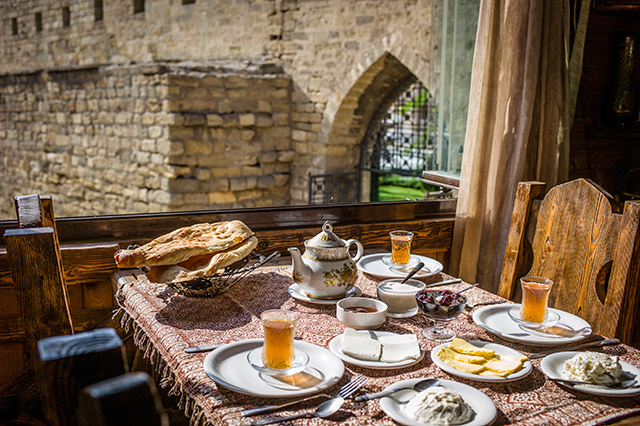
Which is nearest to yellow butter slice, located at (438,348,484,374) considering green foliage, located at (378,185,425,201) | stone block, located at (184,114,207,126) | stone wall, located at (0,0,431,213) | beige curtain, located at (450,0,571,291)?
beige curtain, located at (450,0,571,291)

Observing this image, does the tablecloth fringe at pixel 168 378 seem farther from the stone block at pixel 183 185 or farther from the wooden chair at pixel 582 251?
the stone block at pixel 183 185

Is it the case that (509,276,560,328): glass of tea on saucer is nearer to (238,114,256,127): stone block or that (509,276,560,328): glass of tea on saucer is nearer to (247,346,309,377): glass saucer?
(247,346,309,377): glass saucer

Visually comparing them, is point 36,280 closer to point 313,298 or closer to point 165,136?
point 313,298

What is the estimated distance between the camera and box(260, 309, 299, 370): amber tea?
1.08m

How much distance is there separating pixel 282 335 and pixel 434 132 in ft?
7.06

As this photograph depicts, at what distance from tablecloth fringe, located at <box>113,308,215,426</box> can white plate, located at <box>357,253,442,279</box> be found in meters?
0.69

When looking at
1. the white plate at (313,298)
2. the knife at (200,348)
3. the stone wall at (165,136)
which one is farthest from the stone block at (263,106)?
the knife at (200,348)

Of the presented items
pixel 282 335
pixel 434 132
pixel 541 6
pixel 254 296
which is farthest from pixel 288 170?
pixel 282 335

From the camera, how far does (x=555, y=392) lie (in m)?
1.06

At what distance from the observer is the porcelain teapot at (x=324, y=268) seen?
151 cm

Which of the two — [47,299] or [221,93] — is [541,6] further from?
[221,93]

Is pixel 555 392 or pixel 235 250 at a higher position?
pixel 235 250

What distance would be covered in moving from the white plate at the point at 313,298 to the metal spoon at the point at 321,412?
0.52 m

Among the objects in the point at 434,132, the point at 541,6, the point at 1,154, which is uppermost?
the point at 541,6
